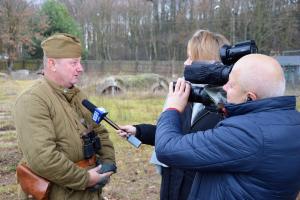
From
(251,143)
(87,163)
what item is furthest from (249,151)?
(87,163)

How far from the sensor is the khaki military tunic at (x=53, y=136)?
2.57m

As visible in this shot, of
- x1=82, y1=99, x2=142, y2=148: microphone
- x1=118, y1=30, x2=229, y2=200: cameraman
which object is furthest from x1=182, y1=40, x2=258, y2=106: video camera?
x1=82, y1=99, x2=142, y2=148: microphone

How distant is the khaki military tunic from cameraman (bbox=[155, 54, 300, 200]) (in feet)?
3.06

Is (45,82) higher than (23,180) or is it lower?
higher

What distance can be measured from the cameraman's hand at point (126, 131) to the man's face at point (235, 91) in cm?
124

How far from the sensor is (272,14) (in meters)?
35.0

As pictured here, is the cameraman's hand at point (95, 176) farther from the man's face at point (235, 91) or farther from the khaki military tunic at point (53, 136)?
the man's face at point (235, 91)

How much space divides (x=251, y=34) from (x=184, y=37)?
10.0 metres

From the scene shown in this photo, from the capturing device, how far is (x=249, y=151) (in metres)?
1.74

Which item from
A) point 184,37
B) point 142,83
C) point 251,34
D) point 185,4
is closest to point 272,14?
point 251,34

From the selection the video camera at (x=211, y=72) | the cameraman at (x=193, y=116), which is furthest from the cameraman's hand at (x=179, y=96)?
the cameraman at (x=193, y=116)

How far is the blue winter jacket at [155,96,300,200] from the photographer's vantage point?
1.76 m

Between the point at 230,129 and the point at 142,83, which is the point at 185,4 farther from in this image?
the point at 230,129

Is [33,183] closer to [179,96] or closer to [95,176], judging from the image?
[95,176]
